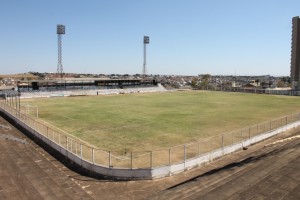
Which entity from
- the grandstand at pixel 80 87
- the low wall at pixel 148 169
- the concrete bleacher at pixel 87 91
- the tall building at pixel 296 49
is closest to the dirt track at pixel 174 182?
the low wall at pixel 148 169

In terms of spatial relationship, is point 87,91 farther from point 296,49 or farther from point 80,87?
point 296,49

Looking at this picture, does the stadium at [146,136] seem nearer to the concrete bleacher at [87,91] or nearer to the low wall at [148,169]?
the low wall at [148,169]

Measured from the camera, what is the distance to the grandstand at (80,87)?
268 feet

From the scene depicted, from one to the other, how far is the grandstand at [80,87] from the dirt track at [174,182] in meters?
60.2

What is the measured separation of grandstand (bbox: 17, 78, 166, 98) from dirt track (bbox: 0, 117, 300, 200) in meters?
60.2

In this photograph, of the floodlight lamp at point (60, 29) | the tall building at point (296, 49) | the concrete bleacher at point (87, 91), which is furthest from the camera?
the tall building at point (296, 49)

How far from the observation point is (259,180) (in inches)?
706

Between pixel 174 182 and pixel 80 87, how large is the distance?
7969 cm

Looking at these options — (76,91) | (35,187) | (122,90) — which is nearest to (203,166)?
(35,187)

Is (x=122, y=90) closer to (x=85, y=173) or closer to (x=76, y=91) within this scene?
(x=76, y=91)

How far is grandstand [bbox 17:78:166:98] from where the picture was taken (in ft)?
268

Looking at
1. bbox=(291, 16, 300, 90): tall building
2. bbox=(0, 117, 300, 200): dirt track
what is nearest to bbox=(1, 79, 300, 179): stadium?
bbox=(0, 117, 300, 200): dirt track

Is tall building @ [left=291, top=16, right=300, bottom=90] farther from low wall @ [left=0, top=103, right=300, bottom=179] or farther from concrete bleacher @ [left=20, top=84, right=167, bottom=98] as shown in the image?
low wall @ [left=0, top=103, right=300, bottom=179]

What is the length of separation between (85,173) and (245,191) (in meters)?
10.7
